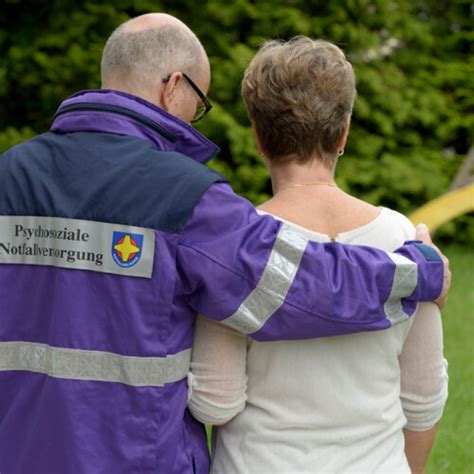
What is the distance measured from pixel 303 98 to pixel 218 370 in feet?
2.28

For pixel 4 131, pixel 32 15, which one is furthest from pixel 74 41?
pixel 4 131

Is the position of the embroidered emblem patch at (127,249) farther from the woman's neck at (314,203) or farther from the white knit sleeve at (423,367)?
the white knit sleeve at (423,367)

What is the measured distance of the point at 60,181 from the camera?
2.33m

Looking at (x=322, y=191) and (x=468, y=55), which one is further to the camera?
(x=468, y=55)

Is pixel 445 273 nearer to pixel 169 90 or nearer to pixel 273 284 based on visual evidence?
pixel 273 284

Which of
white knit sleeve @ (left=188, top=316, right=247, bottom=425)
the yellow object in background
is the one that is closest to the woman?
white knit sleeve @ (left=188, top=316, right=247, bottom=425)

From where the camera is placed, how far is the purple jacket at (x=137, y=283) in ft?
7.36

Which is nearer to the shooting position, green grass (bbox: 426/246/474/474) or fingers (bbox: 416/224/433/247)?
fingers (bbox: 416/224/433/247)

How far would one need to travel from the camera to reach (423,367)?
2506mm

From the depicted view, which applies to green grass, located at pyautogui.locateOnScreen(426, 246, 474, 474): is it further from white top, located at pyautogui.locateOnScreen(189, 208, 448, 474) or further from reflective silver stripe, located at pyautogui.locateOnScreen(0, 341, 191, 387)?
reflective silver stripe, located at pyautogui.locateOnScreen(0, 341, 191, 387)

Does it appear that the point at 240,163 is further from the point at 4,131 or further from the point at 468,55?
the point at 468,55

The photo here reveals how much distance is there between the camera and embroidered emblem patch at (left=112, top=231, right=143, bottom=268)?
2.24 m

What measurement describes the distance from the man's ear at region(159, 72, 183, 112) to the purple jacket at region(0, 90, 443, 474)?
0.11 m

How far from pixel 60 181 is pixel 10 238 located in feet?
0.63
